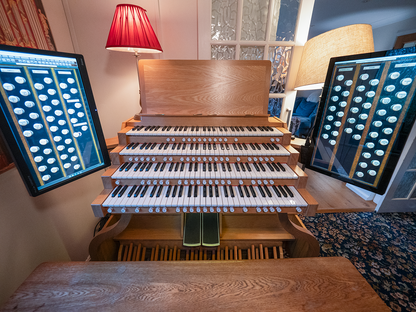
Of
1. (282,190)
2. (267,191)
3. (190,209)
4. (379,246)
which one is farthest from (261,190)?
(379,246)

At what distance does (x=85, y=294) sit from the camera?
930 mm

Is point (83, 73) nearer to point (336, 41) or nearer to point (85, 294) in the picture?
point (85, 294)

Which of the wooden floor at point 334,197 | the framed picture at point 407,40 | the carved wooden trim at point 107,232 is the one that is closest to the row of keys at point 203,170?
the carved wooden trim at point 107,232

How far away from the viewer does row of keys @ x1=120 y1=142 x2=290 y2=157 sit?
1.38 meters

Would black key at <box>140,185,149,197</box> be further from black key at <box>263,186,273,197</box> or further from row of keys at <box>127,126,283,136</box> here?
black key at <box>263,186,273,197</box>

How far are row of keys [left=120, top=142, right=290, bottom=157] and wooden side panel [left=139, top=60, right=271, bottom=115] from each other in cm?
33

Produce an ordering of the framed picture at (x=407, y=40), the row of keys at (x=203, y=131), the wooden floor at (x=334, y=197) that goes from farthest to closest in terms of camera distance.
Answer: the framed picture at (x=407, y=40) < the wooden floor at (x=334, y=197) < the row of keys at (x=203, y=131)

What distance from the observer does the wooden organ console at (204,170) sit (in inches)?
49.6

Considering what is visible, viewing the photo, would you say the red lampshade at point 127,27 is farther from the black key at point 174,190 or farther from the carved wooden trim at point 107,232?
the carved wooden trim at point 107,232

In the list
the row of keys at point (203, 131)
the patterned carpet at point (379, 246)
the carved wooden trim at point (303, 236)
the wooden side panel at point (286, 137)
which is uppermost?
the row of keys at point (203, 131)

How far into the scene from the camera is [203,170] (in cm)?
135

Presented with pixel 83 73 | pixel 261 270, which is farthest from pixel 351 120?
pixel 83 73

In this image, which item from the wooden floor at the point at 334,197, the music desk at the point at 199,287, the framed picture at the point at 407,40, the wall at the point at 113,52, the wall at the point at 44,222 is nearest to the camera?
the music desk at the point at 199,287

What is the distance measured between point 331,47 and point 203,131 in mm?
1445
